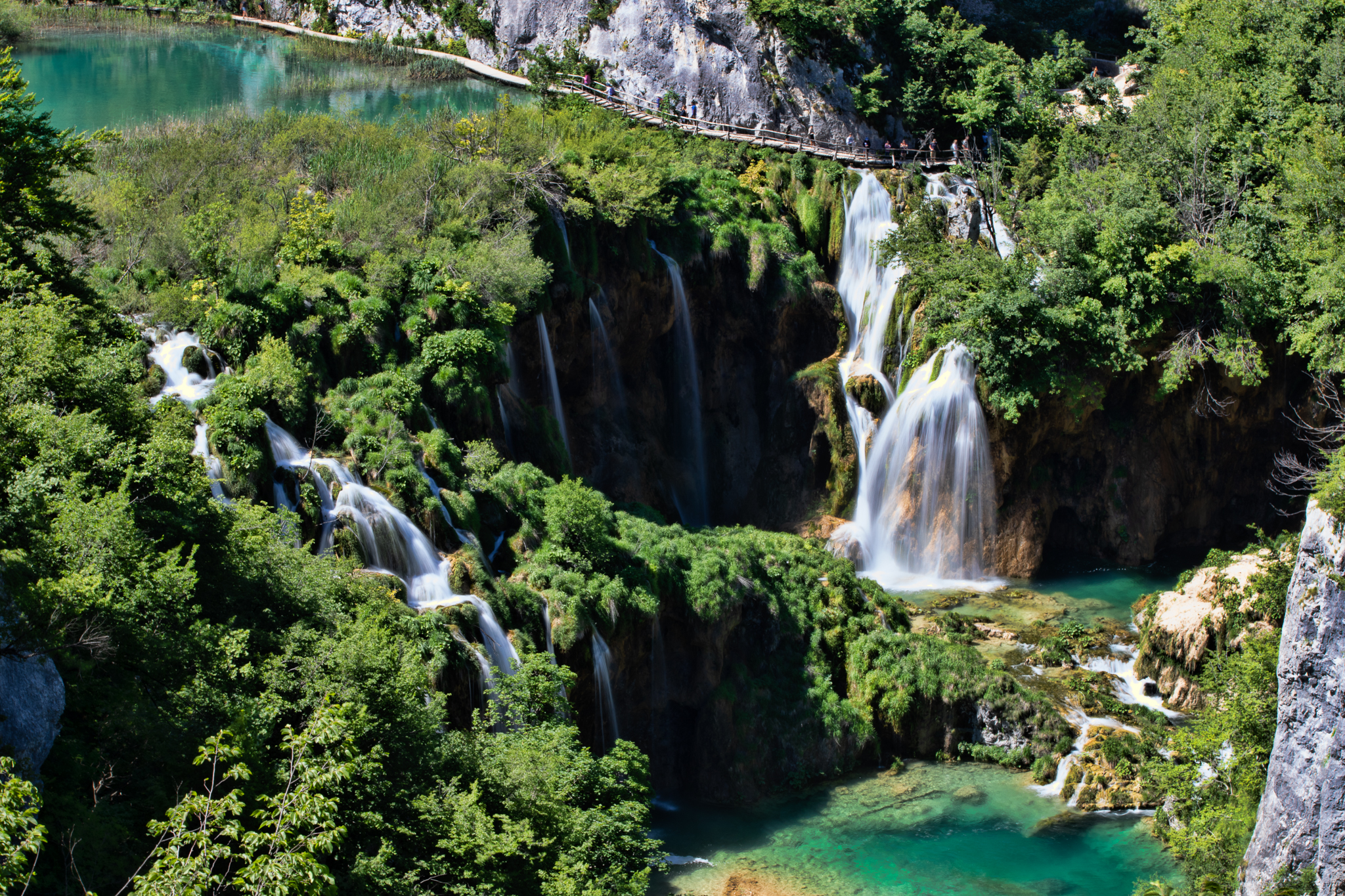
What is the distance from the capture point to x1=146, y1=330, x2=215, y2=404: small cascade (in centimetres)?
1953

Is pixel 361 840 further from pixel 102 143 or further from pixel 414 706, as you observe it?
pixel 102 143

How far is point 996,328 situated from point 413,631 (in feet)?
65.4

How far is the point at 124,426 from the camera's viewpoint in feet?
51.7

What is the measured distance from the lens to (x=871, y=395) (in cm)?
3325

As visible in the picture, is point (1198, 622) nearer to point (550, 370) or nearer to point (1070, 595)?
point (1070, 595)

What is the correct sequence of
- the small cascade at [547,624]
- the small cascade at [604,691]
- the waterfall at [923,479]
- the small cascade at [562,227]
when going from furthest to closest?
1. the waterfall at [923,479]
2. the small cascade at [562,227]
3. the small cascade at [604,691]
4. the small cascade at [547,624]

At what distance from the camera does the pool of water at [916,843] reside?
1888 cm

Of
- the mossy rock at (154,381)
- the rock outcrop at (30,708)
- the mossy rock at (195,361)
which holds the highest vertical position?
the mossy rock at (195,361)

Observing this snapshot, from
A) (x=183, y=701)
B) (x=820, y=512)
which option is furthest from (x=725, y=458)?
(x=183, y=701)

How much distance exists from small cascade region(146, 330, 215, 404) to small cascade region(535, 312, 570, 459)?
8826mm

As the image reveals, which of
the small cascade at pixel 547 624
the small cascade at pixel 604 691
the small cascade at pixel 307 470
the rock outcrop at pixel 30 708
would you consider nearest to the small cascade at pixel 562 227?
the small cascade at pixel 307 470

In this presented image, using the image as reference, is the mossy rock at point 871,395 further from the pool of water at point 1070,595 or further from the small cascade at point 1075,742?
the small cascade at point 1075,742

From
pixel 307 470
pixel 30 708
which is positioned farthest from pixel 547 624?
pixel 30 708

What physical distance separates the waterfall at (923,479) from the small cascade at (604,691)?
1264 cm
